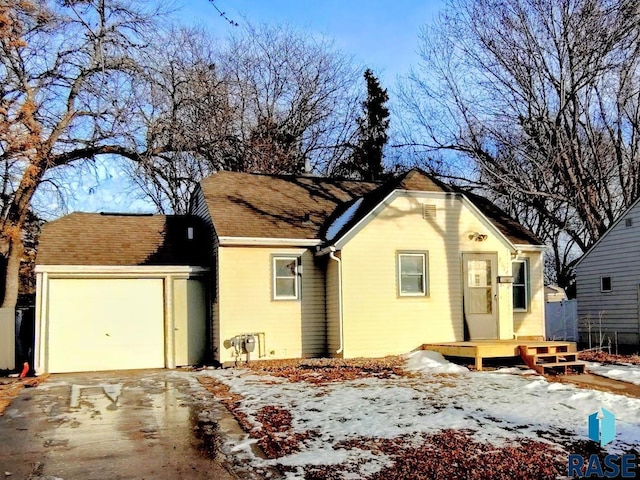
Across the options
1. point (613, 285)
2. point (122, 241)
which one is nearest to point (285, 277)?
point (122, 241)

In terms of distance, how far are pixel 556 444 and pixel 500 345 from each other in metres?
6.55

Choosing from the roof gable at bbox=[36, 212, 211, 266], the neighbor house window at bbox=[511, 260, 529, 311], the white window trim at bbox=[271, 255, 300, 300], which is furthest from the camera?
the neighbor house window at bbox=[511, 260, 529, 311]

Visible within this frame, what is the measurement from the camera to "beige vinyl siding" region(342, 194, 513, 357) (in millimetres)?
14742

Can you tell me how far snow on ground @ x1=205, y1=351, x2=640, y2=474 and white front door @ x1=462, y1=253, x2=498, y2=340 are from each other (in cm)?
369

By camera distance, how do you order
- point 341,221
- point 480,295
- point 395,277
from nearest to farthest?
point 395,277 → point 480,295 → point 341,221

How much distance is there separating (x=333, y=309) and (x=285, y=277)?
58.0 inches

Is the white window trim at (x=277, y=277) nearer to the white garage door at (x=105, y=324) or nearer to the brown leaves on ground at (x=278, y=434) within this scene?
the white garage door at (x=105, y=324)

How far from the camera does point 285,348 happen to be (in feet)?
49.4

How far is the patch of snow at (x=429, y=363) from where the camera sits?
12788 mm

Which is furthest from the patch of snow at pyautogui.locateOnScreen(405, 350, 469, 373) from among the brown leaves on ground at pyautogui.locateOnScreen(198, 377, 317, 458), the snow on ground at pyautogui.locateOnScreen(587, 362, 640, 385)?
the brown leaves on ground at pyautogui.locateOnScreen(198, 377, 317, 458)

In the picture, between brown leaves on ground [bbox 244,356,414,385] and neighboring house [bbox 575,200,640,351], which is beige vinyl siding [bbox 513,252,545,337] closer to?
neighboring house [bbox 575,200,640,351]

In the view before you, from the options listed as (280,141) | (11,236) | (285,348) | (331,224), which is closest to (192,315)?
(285,348)

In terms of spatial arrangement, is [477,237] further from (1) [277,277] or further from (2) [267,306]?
(2) [267,306]

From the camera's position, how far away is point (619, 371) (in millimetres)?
12734
